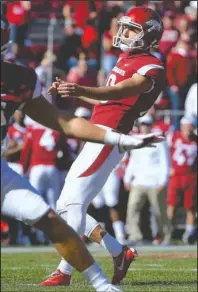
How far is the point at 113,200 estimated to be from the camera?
13398 millimetres

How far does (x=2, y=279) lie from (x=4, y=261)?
213 centimetres

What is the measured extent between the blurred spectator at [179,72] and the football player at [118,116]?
765 centimetres

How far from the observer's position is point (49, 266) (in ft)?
28.7

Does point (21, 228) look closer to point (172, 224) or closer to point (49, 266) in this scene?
point (172, 224)

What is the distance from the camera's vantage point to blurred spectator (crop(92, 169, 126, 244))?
1328cm

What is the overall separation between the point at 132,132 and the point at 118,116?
666 cm

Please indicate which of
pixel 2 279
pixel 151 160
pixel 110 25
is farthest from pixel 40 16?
pixel 2 279

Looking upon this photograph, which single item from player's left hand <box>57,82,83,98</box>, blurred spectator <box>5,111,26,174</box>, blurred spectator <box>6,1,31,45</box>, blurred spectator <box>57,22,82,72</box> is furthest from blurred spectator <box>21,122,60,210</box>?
player's left hand <box>57,82,83,98</box>

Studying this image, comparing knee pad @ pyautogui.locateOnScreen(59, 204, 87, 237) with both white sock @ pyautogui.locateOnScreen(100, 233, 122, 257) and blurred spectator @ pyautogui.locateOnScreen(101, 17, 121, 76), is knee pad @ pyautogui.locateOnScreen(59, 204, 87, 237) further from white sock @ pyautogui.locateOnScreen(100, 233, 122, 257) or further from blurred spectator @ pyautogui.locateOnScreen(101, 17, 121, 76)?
blurred spectator @ pyautogui.locateOnScreen(101, 17, 121, 76)

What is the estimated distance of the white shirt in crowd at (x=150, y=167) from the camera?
43.2 ft

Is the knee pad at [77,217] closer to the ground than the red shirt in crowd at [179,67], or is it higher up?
higher up

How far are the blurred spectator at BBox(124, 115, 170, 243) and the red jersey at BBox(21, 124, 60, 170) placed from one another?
1108 millimetres

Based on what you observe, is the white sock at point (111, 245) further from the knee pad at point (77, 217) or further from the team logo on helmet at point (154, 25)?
the team logo on helmet at point (154, 25)

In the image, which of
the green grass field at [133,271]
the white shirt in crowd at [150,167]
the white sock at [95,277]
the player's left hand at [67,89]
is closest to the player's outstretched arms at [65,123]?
the player's left hand at [67,89]
